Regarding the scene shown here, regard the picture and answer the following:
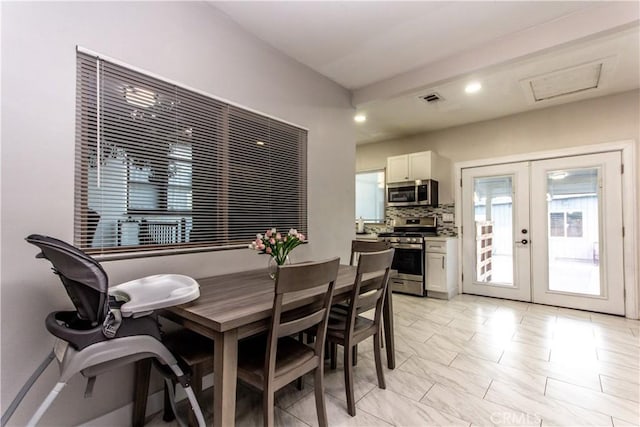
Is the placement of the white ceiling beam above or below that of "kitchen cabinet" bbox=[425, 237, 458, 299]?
above

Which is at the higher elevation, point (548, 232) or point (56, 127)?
point (56, 127)

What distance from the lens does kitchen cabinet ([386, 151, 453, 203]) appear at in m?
4.84

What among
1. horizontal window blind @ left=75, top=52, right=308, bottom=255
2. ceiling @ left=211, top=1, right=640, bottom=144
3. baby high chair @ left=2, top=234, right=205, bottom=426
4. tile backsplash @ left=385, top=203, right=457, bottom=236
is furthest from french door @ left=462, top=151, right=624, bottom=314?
baby high chair @ left=2, top=234, right=205, bottom=426

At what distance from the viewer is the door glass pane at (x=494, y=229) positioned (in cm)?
441

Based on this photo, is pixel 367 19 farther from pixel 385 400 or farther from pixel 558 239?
pixel 558 239

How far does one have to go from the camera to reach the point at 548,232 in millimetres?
4070

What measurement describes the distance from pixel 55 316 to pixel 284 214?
180cm

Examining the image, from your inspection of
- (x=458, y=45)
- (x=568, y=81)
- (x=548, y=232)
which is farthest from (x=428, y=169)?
(x=458, y=45)

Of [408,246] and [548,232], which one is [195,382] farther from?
[548,232]

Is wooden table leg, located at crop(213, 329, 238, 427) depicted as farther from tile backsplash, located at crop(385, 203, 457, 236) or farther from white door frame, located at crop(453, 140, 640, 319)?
white door frame, located at crop(453, 140, 640, 319)

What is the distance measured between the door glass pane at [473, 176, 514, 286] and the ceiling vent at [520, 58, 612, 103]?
1.23 metres

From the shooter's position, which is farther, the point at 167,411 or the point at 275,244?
the point at 275,244

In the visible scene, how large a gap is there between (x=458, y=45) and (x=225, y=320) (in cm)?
299

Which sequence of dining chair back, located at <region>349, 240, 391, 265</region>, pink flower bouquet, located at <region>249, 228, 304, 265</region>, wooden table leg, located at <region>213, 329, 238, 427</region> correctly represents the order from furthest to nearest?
1. dining chair back, located at <region>349, 240, 391, 265</region>
2. pink flower bouquet, located at <region>249, 228, 304, 265</region>
3. wooden table leg, located at <region>213, 329, 238, 427</region>
